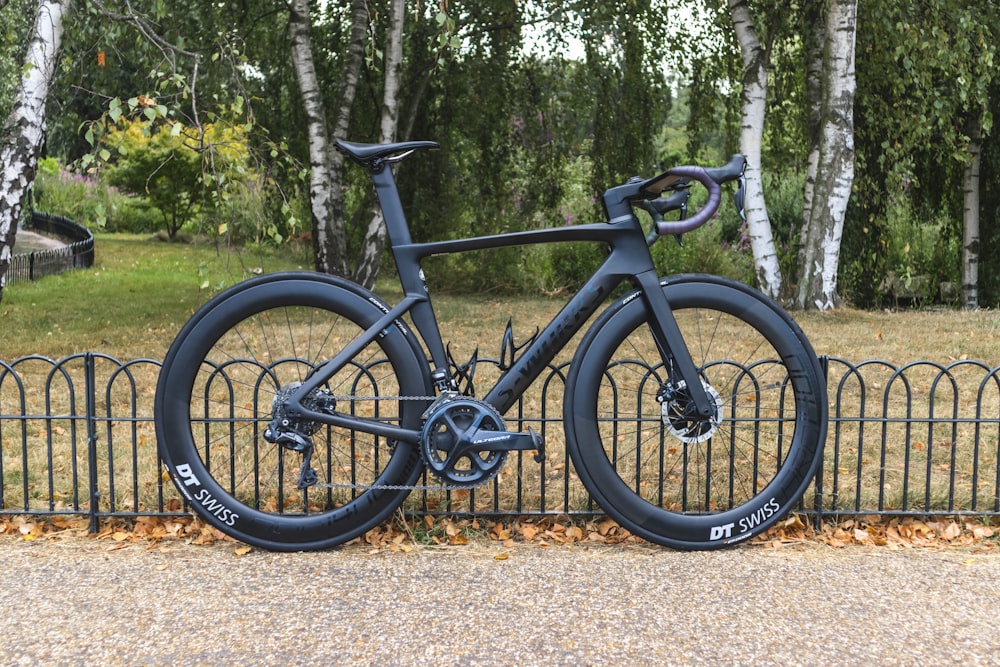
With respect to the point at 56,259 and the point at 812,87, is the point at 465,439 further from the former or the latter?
the point at 56,259

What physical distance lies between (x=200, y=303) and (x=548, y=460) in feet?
25.2

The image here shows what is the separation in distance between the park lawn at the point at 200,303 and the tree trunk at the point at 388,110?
3.38 feet

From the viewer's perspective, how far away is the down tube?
394 centimetres

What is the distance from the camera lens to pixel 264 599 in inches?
138

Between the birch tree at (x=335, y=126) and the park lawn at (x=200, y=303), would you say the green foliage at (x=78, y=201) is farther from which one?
the birch tree at (x=335, y=126)

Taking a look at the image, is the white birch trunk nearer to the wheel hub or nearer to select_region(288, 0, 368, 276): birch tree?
select_region(288, 0, 368, 276): birch tree

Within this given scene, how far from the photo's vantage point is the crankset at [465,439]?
377cm

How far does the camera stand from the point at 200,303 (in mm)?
12133

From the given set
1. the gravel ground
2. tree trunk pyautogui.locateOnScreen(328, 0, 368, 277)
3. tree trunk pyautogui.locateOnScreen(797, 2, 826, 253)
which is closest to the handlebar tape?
the gravel ground

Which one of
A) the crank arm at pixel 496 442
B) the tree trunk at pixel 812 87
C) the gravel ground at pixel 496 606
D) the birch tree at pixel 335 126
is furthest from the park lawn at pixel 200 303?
the crank arm at pixel 496 442

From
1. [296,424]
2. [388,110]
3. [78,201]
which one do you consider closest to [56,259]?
[388,110]

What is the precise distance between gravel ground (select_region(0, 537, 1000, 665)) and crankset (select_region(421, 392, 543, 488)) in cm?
38

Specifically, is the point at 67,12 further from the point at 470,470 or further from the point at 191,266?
the point at 191,266

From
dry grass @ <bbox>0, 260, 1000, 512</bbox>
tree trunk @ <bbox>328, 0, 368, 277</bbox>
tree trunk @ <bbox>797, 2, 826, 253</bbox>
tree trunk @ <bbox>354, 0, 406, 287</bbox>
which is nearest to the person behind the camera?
dry grass @ <bbox>0, 260, 1000, 512</bbox>
